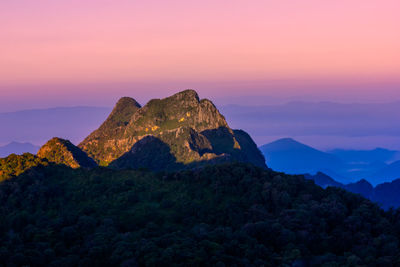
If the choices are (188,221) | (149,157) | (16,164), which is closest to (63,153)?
(149,157)

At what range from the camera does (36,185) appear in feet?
220

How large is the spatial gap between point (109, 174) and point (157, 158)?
355ft

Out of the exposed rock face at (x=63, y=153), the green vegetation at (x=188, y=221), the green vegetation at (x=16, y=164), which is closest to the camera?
the green vegetation at (x=188, y=221)

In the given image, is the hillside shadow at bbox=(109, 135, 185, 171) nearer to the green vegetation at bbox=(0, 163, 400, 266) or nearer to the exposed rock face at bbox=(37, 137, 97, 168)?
the exposed rock face at bbox=(37, 137, 97, 168)

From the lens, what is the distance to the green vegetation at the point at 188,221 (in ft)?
153

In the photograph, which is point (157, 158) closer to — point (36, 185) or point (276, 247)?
point (36, 185)

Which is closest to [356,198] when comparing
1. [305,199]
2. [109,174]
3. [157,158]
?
[305,199]

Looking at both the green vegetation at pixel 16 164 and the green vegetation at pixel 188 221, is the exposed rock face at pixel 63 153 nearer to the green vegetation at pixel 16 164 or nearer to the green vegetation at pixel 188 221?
the green vegetation at pixel 16 164

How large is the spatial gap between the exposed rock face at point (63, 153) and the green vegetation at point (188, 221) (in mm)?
59221

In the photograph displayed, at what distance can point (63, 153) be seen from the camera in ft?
447

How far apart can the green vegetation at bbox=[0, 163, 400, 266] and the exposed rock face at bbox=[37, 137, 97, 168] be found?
59.2 meters

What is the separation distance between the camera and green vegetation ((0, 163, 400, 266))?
46.5 m

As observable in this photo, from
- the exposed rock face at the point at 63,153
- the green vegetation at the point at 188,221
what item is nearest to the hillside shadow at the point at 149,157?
the exposed rock face at the point at 63,153

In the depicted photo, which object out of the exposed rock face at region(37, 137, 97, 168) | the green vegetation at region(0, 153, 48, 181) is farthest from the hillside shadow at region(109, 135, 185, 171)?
the green vegetation at region(0, 153, 48, 181)
